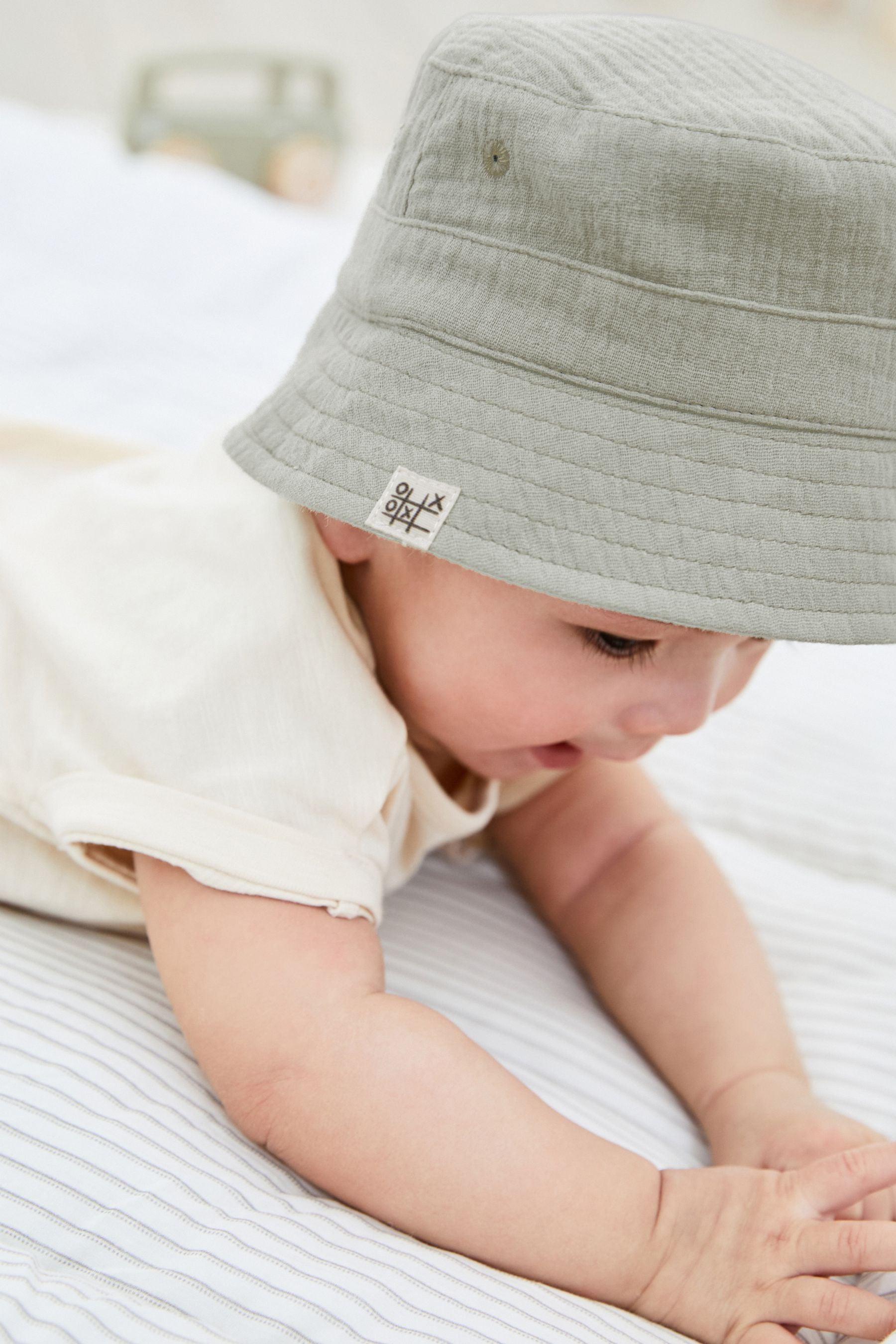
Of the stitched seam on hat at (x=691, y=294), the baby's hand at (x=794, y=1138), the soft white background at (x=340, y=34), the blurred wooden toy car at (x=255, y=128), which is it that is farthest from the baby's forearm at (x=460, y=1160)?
the soft white background at (x=340, y=34)

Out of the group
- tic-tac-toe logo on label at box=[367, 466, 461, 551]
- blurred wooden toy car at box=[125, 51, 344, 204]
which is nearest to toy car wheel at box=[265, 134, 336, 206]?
blurred wooden toy car at box=[125, 51, 344, 204]

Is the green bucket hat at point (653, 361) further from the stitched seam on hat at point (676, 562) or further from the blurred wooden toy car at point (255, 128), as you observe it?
the blurred wooden toy car at point (255, 128)

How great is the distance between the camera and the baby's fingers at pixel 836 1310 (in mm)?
521

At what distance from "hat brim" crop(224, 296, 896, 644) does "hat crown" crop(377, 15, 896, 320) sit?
0.06 metres

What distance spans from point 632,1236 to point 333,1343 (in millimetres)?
149

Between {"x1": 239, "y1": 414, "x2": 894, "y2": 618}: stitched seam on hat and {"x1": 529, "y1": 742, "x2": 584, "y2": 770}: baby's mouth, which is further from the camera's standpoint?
{"x1": 529, "y1": 742, "x2": 584, "y2": 770}: baby's mouth

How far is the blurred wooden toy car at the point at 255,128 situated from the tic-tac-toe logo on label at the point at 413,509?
2012 mm

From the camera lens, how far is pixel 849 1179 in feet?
1.82

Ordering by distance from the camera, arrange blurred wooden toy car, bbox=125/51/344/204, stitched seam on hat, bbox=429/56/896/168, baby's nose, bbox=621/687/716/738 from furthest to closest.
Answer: blurred wooden toy car, bbox=125/51/344/204 → baby's nose, bbox=621/687/716/738 → stitched seam on hat, bbox=429/56/896/168

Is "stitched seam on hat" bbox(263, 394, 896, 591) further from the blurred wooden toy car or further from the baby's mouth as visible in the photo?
the blurred wooden toy car

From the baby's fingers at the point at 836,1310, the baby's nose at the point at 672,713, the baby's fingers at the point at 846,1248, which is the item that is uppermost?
the baby's nose at the point at 672,713

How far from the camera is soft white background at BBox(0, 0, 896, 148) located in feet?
10.2

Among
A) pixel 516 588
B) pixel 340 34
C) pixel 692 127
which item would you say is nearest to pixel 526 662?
pixel 516 588

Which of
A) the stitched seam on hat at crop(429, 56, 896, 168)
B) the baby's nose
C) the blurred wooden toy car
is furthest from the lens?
the blurred wooden toy car
